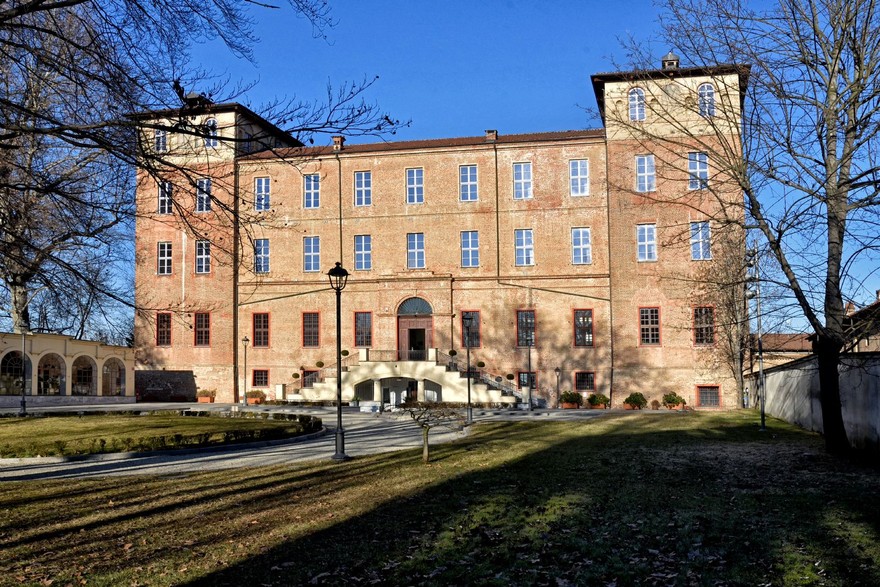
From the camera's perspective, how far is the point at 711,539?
332 inches

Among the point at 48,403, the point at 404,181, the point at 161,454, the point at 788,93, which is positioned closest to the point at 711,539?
the point at 788,93

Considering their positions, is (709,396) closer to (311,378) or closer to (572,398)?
(572,398)

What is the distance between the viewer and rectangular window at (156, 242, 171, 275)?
42812 millimetres

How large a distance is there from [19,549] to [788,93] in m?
14.8

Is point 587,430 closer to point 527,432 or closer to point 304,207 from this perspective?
point 527,432

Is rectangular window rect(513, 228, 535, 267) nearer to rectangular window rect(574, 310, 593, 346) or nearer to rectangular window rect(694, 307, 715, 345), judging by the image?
rectangular window rect(574, 310, 593, 346)

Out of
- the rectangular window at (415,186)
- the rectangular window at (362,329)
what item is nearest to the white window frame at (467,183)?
the rectangular window at (415,186)

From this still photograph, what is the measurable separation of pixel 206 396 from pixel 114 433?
64.6 feet

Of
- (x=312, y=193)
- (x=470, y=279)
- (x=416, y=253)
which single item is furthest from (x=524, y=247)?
(x=312, y=193)

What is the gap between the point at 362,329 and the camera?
4103 centimetres

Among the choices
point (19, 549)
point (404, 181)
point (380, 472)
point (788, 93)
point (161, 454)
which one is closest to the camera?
point (19, 549)

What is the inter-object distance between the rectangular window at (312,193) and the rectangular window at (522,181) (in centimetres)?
1077

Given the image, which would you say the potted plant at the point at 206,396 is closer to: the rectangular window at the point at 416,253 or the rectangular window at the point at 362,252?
the rectangular window at the point at 362,252

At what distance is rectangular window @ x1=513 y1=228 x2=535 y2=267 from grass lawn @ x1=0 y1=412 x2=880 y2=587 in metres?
24.3
